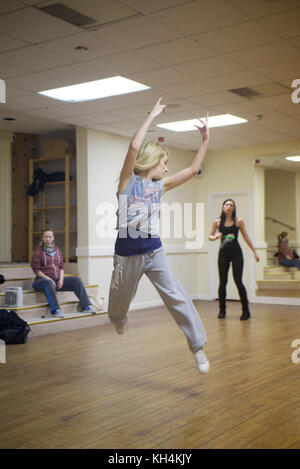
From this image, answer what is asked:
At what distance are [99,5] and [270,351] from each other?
3.18 m

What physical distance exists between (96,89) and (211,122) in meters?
2.25

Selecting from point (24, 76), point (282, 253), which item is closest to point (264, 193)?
point (282, 253)

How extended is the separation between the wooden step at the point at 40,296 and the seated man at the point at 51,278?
0.16 meters

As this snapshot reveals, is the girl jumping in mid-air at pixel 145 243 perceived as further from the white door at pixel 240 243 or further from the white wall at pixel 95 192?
the white door at pixel 240 243

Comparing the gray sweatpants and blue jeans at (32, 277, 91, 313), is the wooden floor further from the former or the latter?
blue jeans at (32, 277, 91, 313)

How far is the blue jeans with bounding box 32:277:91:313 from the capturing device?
254 inches

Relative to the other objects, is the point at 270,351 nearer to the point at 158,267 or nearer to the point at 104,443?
the point at 158,267

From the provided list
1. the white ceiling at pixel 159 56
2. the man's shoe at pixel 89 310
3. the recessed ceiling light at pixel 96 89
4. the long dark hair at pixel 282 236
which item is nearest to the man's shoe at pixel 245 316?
the man's shoe at pixel 89 310

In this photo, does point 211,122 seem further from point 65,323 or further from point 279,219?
point 279,219

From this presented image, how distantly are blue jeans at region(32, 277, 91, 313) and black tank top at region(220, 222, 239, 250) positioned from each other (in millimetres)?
1865

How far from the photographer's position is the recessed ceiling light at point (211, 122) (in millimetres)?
7445

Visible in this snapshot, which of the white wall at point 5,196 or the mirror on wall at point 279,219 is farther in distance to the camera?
the mirror on wall at point 279,219

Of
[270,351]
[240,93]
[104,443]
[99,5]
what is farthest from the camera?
[240,93]

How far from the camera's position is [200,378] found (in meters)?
3.85
